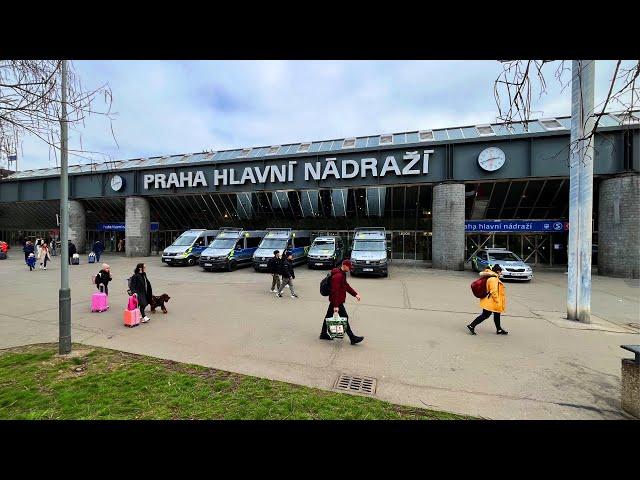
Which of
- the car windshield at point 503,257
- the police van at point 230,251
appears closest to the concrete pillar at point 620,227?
the car windshield at point 503,257

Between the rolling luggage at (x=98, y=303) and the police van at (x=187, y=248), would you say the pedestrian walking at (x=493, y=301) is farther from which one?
the police van at (x=187, y=248)

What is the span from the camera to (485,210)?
22375 mm

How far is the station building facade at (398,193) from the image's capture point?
56.4 feet

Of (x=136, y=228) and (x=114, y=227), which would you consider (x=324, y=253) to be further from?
(x=114, y=227)

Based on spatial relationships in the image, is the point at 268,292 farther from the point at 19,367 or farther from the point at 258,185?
the point at 258,185

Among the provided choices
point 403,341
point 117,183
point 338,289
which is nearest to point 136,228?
point 117,183

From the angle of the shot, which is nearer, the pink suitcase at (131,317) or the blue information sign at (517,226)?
the pink suitcase at (131,317)

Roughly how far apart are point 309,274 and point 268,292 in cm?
541

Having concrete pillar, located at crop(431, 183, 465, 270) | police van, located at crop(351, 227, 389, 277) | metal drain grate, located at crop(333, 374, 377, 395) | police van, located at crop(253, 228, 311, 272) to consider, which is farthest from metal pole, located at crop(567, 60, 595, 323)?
police van, located at crop(253, 228, 311, 272)

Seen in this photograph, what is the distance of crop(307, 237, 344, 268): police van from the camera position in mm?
18520

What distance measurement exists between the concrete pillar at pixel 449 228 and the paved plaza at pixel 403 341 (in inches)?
290

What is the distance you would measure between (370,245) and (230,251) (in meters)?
8.60

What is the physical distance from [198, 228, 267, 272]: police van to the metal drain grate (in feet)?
46.6
